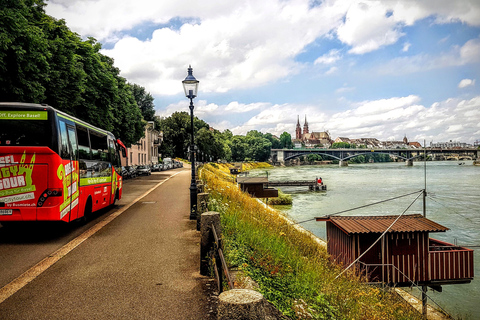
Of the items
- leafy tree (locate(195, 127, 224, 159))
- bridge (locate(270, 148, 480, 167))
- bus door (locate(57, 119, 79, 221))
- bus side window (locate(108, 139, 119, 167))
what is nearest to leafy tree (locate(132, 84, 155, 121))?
leafy tree (locate(195, 127, 224, 159))

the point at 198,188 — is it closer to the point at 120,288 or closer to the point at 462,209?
the point at 120,288

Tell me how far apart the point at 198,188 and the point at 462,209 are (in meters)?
26.3

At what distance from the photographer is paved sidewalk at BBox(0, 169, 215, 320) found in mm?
4980

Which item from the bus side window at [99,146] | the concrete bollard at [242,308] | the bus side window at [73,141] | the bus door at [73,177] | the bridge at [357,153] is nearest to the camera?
the concrete bollard at [242,308]

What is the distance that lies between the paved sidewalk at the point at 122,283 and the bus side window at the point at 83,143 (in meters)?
2.58

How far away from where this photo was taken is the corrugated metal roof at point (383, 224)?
526 inches

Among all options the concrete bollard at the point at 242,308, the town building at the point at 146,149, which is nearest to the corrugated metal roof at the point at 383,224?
the concrete bollard at the point at 242,308

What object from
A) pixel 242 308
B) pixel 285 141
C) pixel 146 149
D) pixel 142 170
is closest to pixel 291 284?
pixel 242 308

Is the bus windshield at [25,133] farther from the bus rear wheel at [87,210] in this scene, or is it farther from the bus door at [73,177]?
the bus rear wheel at [87,210]

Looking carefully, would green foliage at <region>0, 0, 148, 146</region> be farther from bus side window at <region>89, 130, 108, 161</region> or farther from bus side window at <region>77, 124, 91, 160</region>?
bus side window at <region>77, 124, 91, 160</region>

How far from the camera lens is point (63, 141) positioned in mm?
9445

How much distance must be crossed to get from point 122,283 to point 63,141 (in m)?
4.86

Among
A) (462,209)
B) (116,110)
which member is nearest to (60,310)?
(116,110)

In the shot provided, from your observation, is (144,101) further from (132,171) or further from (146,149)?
(132,171)
